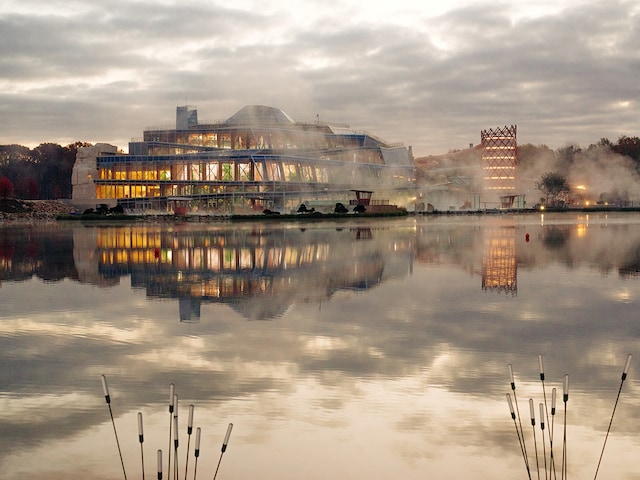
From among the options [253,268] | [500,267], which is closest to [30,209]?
[253,268]

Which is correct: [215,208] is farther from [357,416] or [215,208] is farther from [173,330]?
[357,416]

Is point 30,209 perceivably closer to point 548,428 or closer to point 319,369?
point 319,369

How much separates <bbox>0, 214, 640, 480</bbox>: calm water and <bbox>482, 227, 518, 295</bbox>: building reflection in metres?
0.37

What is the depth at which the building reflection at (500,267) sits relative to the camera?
1364 inches

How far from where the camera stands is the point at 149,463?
1240cm

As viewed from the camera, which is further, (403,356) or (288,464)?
(403,356)

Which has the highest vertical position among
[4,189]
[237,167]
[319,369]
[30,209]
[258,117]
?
[258,117]

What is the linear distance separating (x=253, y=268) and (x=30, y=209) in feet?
470

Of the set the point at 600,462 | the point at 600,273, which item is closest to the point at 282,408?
the point at 600,462

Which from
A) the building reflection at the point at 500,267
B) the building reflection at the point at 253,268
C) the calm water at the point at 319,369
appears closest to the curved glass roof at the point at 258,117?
the building reflection at the point at 253,268

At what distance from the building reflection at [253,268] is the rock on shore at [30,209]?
93.3 meters

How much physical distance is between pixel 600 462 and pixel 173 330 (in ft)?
49.2

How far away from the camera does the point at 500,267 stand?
141 ft

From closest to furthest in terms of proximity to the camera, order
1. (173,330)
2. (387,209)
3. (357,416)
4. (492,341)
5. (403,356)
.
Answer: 1. (357,416)
2. (403,356)
3. (492,341)
4. (173,330)
5. (387,209)
